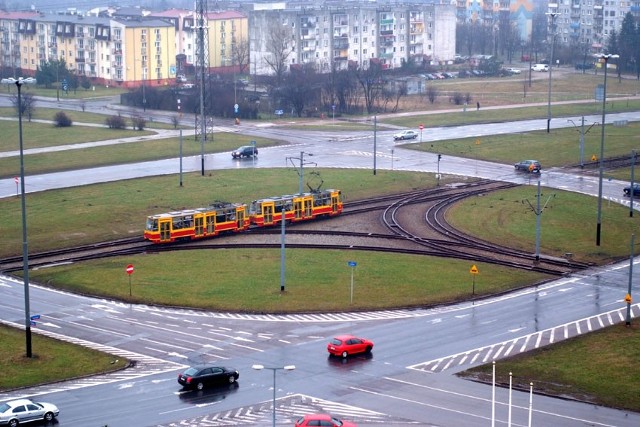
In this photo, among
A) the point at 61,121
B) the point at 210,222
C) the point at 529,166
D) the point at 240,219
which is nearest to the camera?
the point at 210,222

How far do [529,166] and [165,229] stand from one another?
4025 cm

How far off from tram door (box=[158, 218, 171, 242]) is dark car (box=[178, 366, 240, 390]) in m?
27.0

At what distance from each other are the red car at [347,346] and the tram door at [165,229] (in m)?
24.7

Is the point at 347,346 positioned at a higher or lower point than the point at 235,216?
lower

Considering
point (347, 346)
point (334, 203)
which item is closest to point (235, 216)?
point (334, 203)

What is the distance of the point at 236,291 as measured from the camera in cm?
5547

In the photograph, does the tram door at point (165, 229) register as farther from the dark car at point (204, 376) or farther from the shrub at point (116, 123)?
the shrub at point (116, 123)

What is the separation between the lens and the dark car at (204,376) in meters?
40.4

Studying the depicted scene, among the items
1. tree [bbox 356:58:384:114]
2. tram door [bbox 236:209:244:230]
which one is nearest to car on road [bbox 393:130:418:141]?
tree [bbox 356:58:384:114]

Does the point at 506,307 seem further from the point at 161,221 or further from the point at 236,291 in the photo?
the point at 161,221

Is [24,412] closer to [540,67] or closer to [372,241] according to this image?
[372,241]

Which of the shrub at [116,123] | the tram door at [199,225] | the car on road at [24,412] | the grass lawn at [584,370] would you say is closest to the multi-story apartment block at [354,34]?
the shrub at [116,123]

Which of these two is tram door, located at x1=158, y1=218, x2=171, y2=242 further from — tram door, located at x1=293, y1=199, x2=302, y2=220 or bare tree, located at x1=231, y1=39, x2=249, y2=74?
bare tree, located at x1=231, y1=39, x2=249, y2=74

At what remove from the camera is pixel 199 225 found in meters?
69.7
